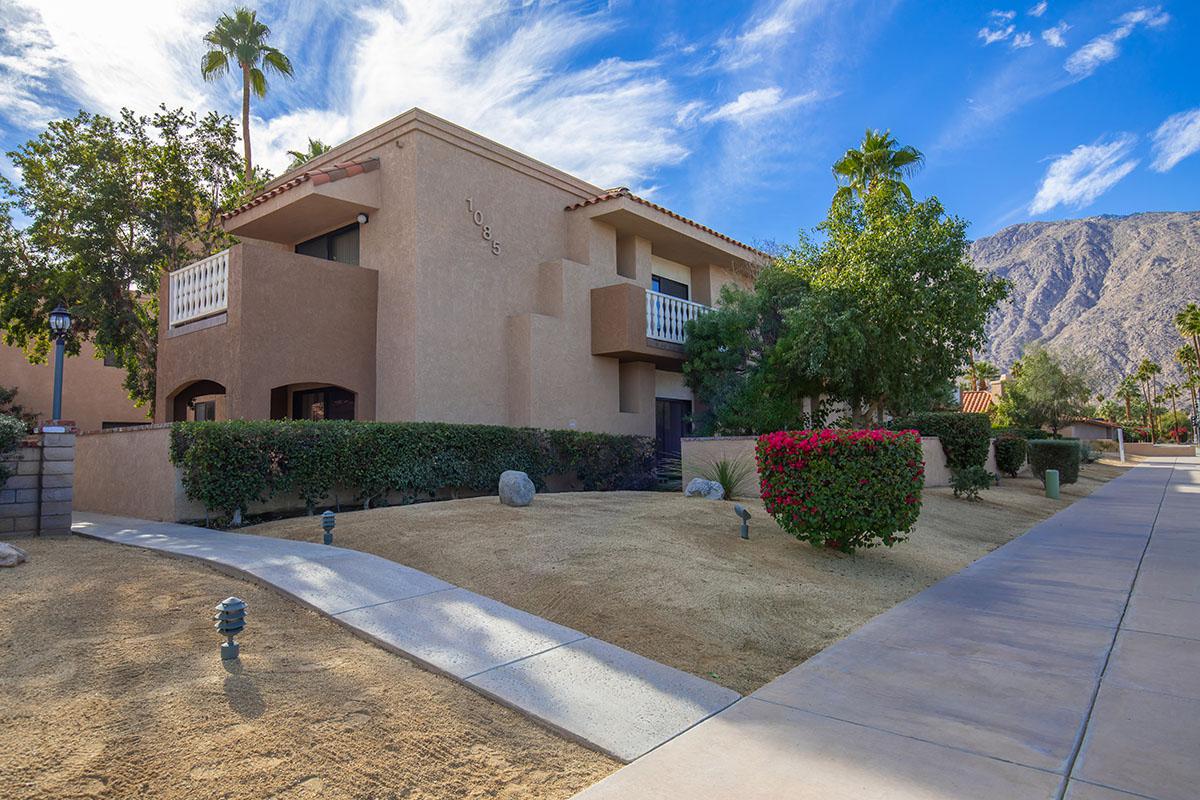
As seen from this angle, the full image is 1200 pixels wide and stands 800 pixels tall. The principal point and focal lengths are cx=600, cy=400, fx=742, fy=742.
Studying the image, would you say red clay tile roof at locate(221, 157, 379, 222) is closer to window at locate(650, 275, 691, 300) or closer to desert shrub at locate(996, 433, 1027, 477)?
window at locate(650, 275, 691, 300)

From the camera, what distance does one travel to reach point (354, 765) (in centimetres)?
341

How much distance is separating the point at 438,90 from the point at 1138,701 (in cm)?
1457

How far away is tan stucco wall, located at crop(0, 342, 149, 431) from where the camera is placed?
979 inches

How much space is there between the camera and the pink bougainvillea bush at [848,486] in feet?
26.6

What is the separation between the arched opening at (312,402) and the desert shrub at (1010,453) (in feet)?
62.4

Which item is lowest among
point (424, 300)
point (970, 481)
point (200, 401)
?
point (970, 481)

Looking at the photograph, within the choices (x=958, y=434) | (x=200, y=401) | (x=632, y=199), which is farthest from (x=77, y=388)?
(x=958, y=434)

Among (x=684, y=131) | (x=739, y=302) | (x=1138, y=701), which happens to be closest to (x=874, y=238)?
(x=739, y=302)

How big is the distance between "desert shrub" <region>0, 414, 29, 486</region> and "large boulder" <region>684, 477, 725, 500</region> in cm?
946

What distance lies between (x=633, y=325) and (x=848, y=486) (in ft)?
30.9

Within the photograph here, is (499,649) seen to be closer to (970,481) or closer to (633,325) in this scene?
(633,325)

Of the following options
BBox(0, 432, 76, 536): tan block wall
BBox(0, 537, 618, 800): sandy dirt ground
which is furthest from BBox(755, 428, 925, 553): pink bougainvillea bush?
BBox(0, 432, 76, 536): tan block wall

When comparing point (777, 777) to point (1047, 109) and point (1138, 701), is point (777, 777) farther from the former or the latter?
point (1047, 109)

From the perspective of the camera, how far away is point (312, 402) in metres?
16.4
